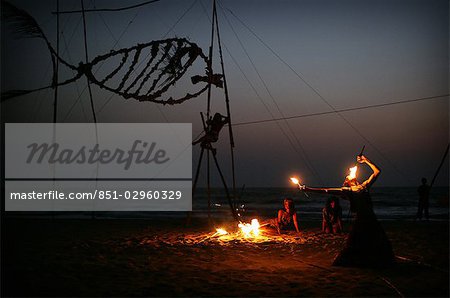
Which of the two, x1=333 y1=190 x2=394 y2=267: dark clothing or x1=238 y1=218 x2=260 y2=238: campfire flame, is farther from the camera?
x1=238 y1=218 x2=260 y2=238: campfire flame

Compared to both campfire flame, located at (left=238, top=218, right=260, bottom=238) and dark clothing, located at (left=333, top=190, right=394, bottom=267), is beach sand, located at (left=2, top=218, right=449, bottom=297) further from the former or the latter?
campfire flame, located at (left=238, top=218, right=260, bottom=238)

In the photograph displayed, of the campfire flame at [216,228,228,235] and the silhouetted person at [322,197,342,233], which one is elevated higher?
the silhouetted person at [322,197,342,233]

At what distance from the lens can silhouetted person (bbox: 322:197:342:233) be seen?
11.7 meters

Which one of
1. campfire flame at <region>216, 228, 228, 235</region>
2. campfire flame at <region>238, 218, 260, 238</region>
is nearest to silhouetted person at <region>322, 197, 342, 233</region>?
campfire flame at <region>238, 218, 260, 238</region>

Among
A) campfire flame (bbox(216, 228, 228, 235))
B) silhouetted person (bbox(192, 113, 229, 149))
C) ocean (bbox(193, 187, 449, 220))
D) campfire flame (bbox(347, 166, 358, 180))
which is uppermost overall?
silhouetted person (bbox(192, 113, 229, 149))

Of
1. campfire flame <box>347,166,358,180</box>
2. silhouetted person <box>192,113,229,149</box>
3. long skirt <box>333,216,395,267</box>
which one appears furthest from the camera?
silhouetted person <box>192,113,229,149</box>

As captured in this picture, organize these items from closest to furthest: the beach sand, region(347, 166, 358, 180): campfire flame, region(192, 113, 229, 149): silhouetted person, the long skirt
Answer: the beach sand → the long skirt → region(347, 166, 358, 180): campfire flame → region(192, 113, 229, 149): silhouetted person

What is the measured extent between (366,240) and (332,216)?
4.76 m

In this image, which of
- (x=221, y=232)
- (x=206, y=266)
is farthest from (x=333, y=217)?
(x=206, y=266)

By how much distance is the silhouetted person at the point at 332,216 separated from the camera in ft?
38.4

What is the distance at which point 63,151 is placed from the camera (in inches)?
561

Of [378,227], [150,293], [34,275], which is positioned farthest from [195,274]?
[378,227]

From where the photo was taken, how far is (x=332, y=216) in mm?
11906

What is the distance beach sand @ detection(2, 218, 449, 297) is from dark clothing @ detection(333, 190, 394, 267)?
0.67 ft
